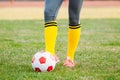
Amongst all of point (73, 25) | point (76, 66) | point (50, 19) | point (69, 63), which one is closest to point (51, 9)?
point (50, 19)

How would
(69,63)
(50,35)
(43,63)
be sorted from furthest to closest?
(69,63) → (50,35) → (43,63)

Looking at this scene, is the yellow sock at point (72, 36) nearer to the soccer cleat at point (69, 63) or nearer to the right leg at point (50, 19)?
the soccer cleat at point (69, 63)

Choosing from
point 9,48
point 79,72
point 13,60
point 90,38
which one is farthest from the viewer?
point 90,38

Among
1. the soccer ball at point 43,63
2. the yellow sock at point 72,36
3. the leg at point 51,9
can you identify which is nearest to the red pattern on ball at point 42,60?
the soccer ball at point 43,63

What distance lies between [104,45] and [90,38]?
1604 millimetres

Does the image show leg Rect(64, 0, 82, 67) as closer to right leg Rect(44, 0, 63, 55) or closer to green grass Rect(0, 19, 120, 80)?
green grass Rect(0, 19, 120, 80)

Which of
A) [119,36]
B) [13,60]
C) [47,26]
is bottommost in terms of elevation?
[119,36]

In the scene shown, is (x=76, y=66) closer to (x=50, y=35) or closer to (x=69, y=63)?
(x=69, y=63)

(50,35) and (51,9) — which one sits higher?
(51,9)

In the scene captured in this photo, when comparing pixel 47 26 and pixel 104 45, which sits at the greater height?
pixel 47 26

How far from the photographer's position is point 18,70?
4938mm

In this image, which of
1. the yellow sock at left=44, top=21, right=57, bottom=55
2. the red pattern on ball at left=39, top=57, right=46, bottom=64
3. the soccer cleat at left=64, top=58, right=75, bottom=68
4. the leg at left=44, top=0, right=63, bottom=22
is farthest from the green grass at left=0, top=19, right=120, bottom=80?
the leg at left=44, top=0, right=63, bottom=22

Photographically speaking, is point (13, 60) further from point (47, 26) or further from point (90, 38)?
point (90, 38)

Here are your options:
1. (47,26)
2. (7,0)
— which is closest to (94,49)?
(47,26)
